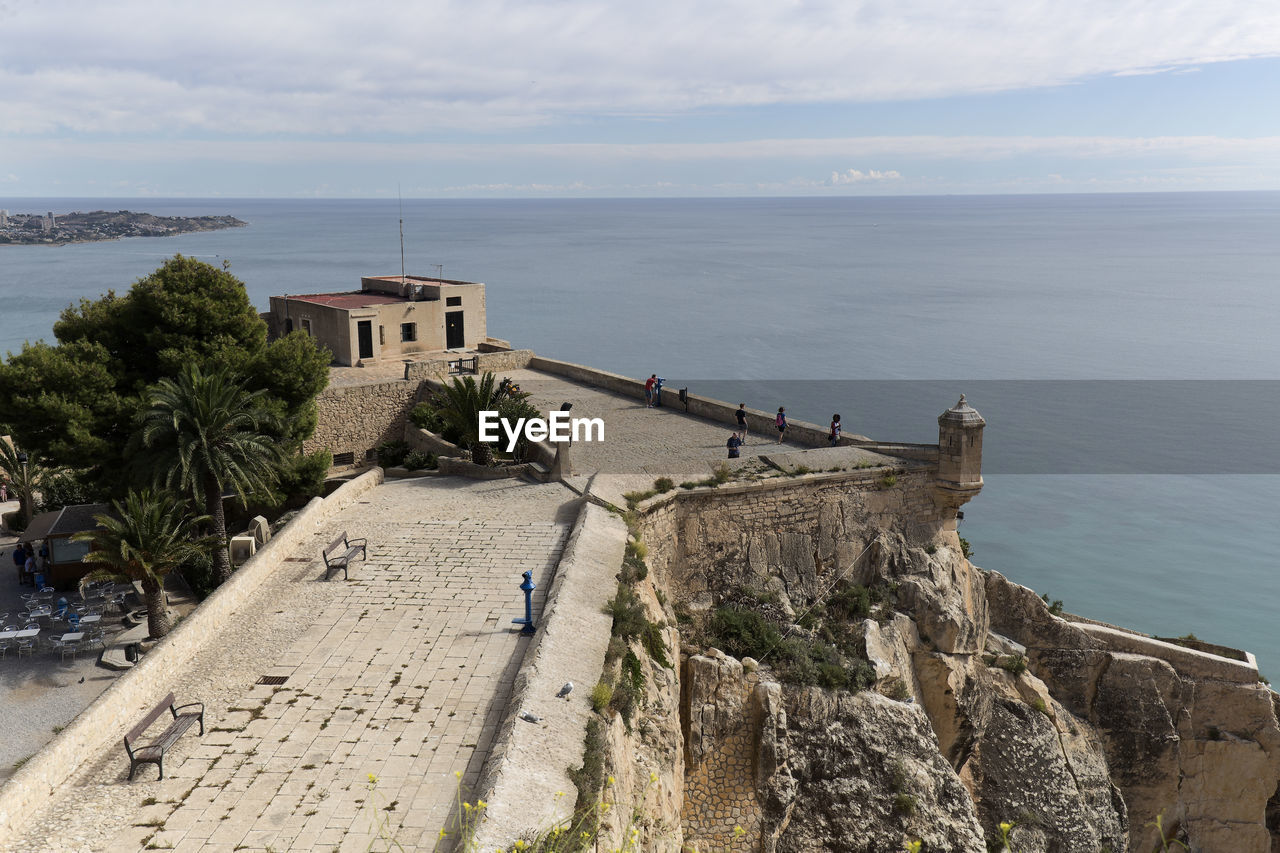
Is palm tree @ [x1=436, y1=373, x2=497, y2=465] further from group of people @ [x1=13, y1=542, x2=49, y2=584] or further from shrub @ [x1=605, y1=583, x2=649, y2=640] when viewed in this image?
group of people @ [x1=13, y1=542, x2=49, y2=584]

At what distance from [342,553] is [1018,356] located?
6112 centimetres

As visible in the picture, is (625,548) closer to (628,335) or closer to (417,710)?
(417,710)

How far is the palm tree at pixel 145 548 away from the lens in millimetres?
15195

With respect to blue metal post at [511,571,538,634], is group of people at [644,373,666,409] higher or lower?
higher

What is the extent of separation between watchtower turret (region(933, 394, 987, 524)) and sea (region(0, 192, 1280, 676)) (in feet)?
62.9

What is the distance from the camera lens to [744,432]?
2052 centimetres

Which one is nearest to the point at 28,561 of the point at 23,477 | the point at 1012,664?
the point at 23,477

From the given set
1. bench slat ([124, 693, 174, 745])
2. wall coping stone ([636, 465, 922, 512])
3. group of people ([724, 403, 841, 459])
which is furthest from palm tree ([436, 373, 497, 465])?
bench slat ([124, 693, 174, 745])

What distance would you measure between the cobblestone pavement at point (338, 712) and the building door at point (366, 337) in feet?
50.8

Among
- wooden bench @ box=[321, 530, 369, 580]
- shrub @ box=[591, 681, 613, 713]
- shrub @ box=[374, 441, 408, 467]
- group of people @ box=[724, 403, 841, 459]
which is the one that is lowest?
shrub @ box=[374, 441, 408, 467]

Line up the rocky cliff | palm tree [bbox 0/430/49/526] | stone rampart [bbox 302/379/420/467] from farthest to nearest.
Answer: stone rampart [bbox 302/379/420/467] → palm tree [bbox 0/430/49/526] → the rocky cliff

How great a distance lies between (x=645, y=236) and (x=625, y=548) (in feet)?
586

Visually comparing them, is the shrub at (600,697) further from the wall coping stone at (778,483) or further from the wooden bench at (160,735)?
the wall coping stone at (778,483)

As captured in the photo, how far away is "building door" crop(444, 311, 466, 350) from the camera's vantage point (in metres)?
32.1
